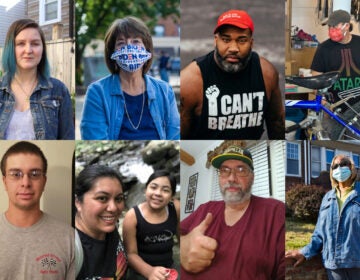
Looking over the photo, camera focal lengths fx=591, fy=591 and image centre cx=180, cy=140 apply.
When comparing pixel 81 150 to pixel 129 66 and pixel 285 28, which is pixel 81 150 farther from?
pixel 285 28

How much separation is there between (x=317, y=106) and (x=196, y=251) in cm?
142

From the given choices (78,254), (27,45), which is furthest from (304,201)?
(27,45)

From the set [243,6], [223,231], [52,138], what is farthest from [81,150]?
[243,6]

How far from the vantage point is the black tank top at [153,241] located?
4375mm

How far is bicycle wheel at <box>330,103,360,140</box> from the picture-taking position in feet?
14.7

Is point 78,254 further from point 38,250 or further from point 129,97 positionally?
point 129,97

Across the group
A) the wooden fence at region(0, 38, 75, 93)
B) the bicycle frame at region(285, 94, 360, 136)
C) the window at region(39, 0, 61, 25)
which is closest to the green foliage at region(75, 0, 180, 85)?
the wooden fence at region(0, 38, 75, 93)

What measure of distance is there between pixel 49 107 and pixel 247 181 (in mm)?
1573

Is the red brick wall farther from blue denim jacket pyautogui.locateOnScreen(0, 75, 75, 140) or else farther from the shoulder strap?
blue denim jacket pyautogui.locateOnScreen(0, 75, 75, 140)

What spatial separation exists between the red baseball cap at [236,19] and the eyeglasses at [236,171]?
40.2 inches

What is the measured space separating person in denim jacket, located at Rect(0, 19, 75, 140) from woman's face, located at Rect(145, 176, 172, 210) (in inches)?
27.4

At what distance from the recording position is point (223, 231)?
4.42 metres

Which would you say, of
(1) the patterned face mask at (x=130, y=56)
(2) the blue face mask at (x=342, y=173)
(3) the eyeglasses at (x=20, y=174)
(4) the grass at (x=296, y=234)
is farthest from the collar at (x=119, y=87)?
(2) the blue face mask at (x=342, y=173)

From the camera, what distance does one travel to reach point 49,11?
438 centimetres
